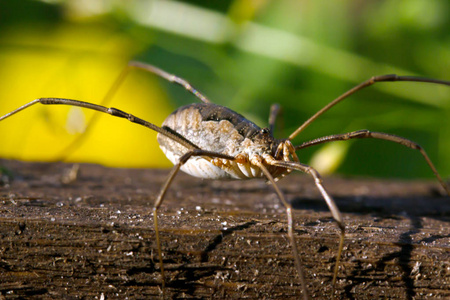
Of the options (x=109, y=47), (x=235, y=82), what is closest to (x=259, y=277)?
(x=235, y=82)

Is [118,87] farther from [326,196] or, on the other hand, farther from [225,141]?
[326,196]

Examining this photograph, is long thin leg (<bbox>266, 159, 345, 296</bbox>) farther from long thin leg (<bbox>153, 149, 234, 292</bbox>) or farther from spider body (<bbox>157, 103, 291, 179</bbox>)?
long thin leg (<bbox>153, 149, 234, 292</bbox>)

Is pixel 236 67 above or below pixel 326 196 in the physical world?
above

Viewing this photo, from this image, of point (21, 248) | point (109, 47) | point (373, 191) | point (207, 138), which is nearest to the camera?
point (21, 248)

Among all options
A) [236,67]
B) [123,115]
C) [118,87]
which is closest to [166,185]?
[123,115]

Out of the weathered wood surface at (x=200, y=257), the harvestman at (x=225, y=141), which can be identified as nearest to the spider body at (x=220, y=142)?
the harvestman at (x=225, y=141)

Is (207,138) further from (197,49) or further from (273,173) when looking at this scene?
(197,49)

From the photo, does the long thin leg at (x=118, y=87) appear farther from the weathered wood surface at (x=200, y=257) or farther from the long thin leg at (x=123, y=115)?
the weathered wood surface at (x=200, y=257)
